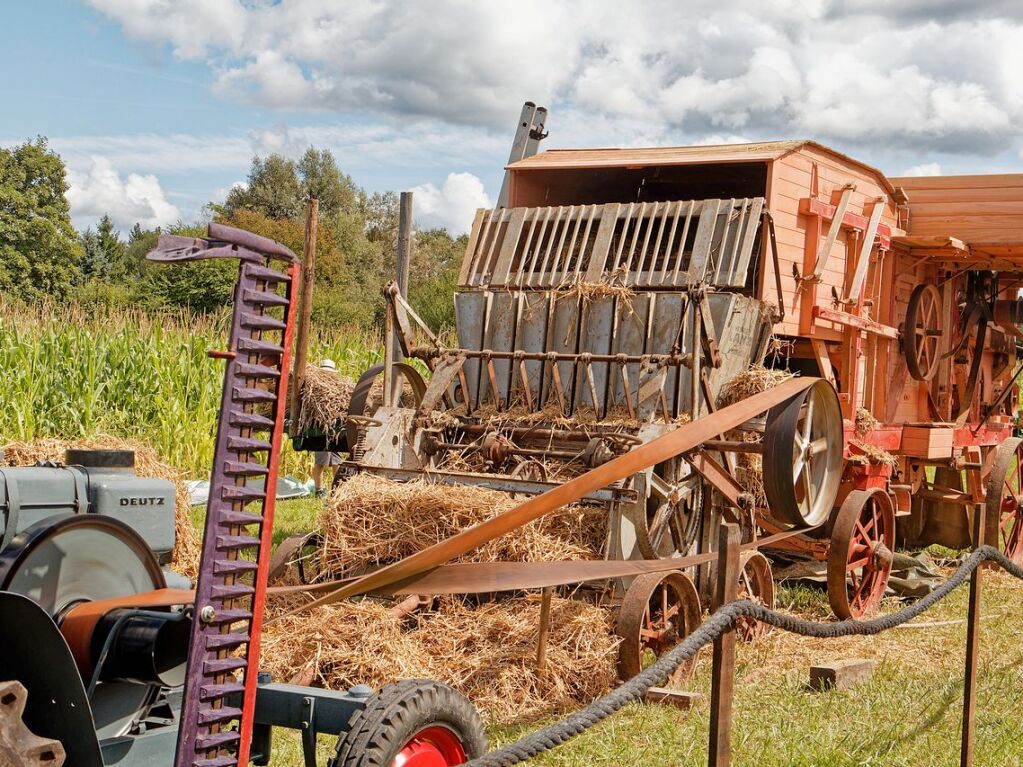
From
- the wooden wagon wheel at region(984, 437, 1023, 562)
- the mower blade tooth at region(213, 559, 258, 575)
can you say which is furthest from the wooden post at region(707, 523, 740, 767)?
the wooden wagon wheel at region(984, 437, 1023, 562)

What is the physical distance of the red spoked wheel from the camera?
308 centimetres

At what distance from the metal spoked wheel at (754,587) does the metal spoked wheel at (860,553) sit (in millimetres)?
551

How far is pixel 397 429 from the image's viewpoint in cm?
698

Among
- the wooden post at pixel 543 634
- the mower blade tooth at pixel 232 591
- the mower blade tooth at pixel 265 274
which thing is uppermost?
the mower blade tooth at pixel 265 274

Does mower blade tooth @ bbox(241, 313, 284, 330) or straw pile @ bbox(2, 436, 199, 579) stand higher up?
mower blade tooth @ bbox(241, 313, 284, 330)

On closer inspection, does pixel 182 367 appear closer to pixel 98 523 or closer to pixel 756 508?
pixel 756 508

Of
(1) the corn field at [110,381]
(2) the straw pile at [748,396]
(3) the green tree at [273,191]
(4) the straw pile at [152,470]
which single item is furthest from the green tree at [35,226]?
(2) the straw pile at [748,396]

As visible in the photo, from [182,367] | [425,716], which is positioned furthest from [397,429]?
[182,367]

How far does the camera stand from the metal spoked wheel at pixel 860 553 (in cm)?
721

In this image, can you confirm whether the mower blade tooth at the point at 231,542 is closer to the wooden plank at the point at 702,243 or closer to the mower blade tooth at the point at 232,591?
the mower blade tooth at the point at 232,591

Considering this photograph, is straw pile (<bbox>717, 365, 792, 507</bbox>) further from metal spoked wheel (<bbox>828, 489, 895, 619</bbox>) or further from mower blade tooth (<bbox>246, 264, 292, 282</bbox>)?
mower blade tooth (<bbox>246, 264, 292, 282</bbox>)

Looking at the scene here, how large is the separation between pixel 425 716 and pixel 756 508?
15.3 ft

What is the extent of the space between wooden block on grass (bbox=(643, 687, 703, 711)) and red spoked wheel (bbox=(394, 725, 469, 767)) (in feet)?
7.49

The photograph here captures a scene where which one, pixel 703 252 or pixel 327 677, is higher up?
pixel 703 252
